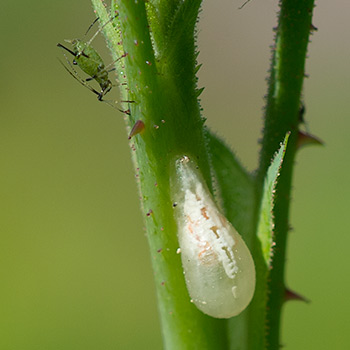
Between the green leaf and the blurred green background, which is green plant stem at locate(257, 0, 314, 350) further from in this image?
the blurred green background

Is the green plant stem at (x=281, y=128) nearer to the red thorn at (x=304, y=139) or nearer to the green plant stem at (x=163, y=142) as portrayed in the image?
the red thorn at (x=304, y=139)

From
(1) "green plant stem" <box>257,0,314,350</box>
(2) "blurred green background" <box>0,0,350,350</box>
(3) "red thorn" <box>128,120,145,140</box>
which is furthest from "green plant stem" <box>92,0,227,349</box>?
(2) "blurred green background" <box>0,0,350,350</box>

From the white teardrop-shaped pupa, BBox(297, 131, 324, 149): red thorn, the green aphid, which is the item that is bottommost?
the white teardrop-shaped pupa

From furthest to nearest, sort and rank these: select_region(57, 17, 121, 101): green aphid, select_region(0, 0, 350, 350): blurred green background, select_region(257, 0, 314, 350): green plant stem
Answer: select_region(0, 0, 350, 350): blurred green background
select_region(57, 17, 121, 101): green aphid
select_region(257, 0, 314, 350): green plant stem

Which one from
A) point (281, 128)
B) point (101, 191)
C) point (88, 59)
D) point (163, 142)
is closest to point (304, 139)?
point (281, 128)

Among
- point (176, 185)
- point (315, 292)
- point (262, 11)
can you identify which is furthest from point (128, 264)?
point (262, 11)

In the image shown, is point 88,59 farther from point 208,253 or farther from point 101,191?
point 101,191
